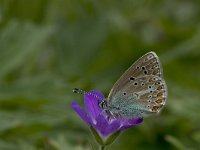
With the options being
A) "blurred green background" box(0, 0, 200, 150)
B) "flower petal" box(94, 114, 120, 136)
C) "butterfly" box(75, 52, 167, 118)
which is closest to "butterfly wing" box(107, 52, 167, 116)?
"butterfly" box(75, 52, 167, 118)

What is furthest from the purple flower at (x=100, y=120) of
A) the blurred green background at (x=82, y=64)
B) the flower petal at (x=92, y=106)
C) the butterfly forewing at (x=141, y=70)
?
the blurred green background at (x=82, y=64)

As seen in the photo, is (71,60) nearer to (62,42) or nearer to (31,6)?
(62,42)

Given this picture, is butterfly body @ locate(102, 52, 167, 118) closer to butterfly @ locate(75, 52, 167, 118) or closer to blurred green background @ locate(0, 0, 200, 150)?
butterfly @ locate(75, 52, 167, 118)

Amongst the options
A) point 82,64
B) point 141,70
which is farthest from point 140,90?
point 82,64

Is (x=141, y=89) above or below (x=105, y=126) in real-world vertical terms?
above

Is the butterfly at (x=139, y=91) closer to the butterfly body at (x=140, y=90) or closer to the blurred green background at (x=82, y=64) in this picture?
the butterfly body at (x=140, y=90)

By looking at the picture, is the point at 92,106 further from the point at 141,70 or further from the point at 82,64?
the point at 82,64
